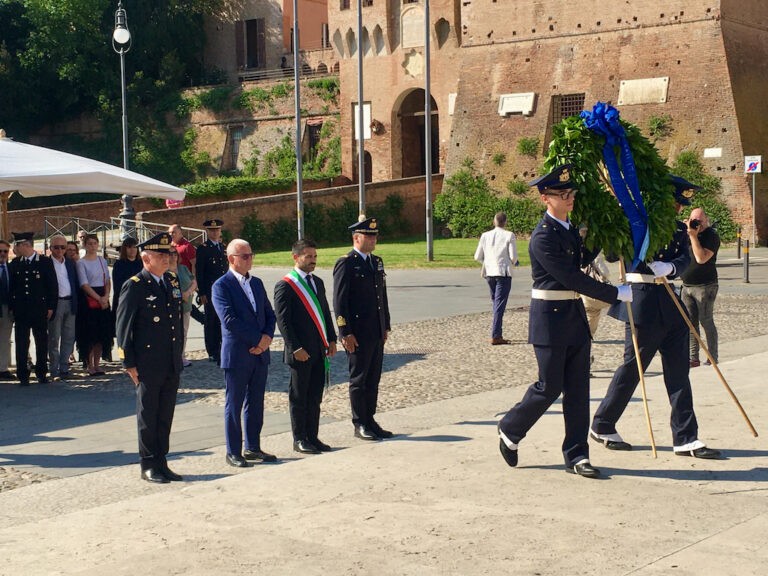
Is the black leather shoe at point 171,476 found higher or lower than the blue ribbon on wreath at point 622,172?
lower

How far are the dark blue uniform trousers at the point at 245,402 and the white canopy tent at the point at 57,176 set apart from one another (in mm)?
→ 4483

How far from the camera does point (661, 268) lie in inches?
313

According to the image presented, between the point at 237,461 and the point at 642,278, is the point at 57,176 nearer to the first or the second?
the point at 237,461

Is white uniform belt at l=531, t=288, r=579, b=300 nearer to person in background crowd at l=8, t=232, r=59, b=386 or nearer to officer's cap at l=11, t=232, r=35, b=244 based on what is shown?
person in background crowd at l=8, t=232, r=59, b=386

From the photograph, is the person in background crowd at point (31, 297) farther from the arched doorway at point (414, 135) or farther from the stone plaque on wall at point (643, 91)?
the arched doorway at point (414, 135)

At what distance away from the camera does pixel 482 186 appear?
41.6 meters

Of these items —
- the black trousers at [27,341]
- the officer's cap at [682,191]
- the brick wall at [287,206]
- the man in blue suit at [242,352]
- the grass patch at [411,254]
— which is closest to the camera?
the man in blue suit at [242,352]

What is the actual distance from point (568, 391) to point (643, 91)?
32.2 meters

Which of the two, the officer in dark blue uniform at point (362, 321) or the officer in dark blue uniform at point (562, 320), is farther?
the officer in dark blue uniform at point (362, 321)

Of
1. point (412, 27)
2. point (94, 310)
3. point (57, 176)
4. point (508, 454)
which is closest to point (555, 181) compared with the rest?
point (508, 454)

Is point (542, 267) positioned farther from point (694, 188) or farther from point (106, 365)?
point (106, 365)

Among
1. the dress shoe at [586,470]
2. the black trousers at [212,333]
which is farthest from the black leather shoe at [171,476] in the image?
the black trousers at [212,333]

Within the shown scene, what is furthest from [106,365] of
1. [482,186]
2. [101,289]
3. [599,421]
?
[482,186]

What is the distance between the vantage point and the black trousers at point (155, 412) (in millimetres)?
7582
